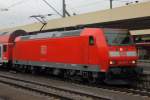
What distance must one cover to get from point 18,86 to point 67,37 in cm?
440

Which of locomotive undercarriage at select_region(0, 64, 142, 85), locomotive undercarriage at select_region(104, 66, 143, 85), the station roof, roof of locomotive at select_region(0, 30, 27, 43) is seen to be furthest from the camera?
roof of locomotive at select_region(0, 30, 27, 43)

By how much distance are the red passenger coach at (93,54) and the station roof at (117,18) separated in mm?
8605

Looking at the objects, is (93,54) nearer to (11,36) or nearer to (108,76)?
(108,76)

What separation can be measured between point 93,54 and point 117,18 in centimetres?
1416

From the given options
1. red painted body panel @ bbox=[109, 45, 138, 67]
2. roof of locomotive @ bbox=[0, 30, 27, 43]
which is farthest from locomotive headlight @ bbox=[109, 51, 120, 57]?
roof of locomotive @ bbox=[0, 30, 27, 43]

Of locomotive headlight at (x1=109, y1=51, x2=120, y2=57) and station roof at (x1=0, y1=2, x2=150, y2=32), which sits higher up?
station roof at (x1=0, y1=2, x2=150, y2=32)

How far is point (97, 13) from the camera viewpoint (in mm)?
38500

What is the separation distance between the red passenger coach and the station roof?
28.2 feet

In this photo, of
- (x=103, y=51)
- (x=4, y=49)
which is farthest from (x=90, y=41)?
(x=4, y=49)

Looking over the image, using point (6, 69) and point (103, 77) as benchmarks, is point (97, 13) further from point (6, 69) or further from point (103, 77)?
point (103, 77)

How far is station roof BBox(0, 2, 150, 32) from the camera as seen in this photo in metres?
32.6

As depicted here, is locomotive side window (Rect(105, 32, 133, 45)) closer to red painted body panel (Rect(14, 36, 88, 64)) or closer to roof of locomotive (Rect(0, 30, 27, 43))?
red painted body panel (Rect(14, 36, 88, 64))

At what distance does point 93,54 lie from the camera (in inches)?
856

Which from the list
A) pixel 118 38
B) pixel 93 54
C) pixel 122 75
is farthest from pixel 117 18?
pixel 122 75
